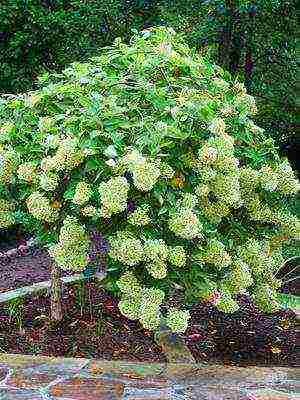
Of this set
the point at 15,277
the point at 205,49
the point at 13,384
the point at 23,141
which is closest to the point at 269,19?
the point at 205,49

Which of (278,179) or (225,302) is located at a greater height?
(278,179)

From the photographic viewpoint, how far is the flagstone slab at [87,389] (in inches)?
156

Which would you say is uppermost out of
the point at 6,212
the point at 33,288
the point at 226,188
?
the point at 226,188

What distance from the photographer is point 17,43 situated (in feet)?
25.1

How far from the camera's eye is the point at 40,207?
12.8 ft

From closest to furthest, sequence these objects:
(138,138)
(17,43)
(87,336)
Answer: (138,138) → (87,336) → (17,43)

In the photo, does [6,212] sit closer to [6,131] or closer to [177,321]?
[6,131]

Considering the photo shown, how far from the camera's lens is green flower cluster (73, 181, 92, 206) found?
3.74 m

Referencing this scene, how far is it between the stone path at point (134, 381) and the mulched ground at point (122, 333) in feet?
0.58

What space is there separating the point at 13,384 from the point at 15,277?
1904 millimetres

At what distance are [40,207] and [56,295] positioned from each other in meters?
1.01

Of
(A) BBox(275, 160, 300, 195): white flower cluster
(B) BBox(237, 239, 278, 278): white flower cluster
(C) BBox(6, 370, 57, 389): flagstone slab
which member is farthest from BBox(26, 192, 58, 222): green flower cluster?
(A) BBox(275, 160, 300, 195): white flower cluster

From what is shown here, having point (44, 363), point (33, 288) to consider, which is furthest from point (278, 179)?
point (33, 288)

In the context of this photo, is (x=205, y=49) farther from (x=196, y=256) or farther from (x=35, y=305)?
(x=196, y=256)
